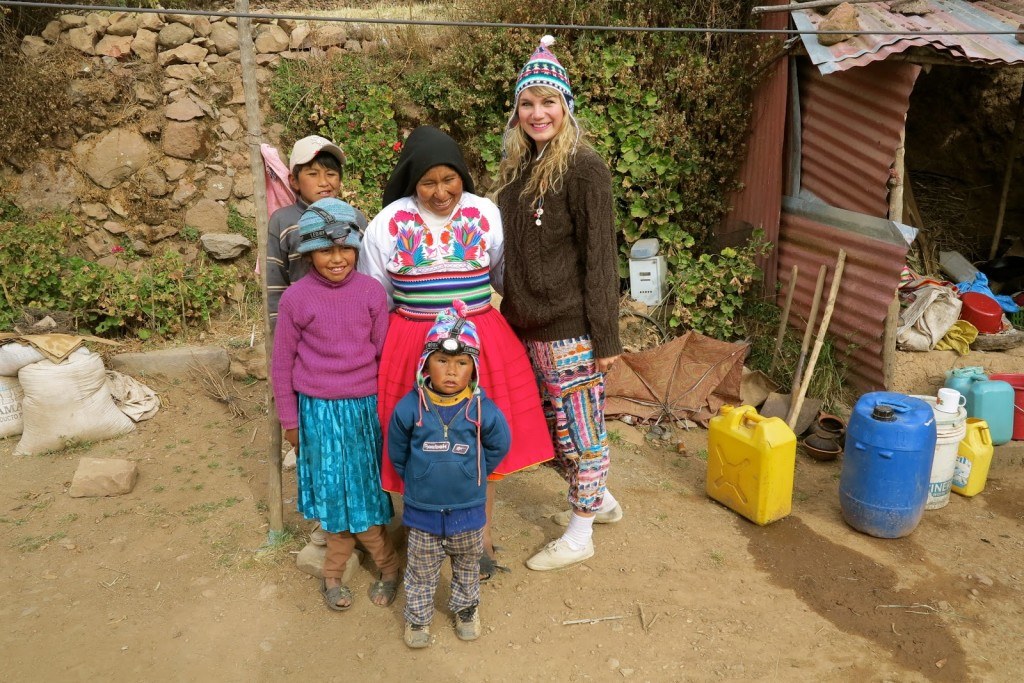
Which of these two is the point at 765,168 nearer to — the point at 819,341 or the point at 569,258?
the point at 819,341

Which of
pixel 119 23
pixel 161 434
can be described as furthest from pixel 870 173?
pixel 119 23

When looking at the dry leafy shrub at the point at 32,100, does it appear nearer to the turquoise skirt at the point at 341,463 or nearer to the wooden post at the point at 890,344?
the turquoise skirt at the point at 341,463

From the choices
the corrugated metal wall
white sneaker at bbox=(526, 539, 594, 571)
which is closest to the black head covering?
white sneaker at bbox=(526, 539, 594, 571)

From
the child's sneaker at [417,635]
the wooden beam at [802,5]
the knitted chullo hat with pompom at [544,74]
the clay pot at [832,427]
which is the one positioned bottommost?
the clay pot at [832,427]

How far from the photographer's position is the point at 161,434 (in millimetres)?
5043

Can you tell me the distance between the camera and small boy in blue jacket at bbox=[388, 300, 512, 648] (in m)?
2.74

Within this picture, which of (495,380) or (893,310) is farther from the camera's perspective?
(893,310)

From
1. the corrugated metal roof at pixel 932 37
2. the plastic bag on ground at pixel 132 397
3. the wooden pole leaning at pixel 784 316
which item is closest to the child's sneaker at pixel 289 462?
the plastic bag on ground at pixel 132 397

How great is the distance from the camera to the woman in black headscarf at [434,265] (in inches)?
113

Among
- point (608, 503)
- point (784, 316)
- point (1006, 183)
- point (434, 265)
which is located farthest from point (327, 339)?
point (1006, 183)

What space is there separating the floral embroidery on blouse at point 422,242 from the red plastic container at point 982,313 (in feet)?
14.9

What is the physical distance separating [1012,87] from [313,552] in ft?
24.8

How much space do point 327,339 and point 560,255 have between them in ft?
3.34

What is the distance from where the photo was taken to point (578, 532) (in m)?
3.58
